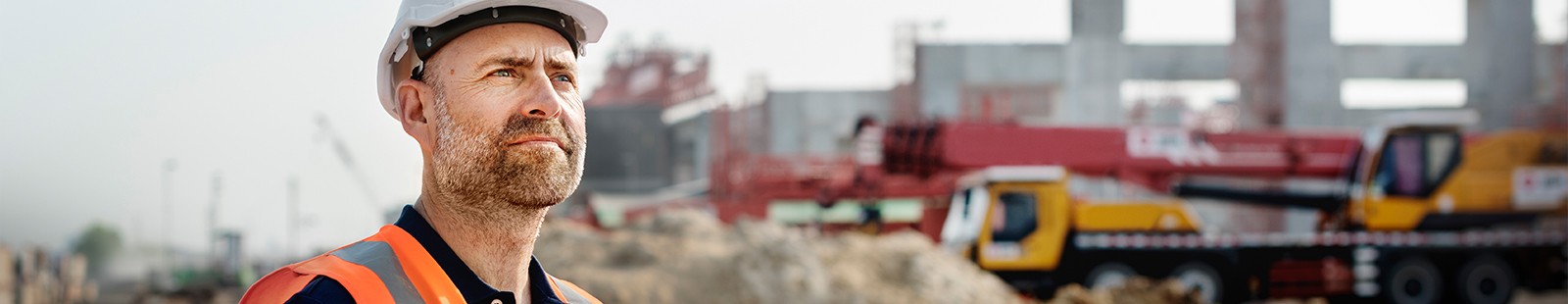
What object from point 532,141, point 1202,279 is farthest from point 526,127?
point 1202,279

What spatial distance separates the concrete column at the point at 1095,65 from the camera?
2917 centimetres

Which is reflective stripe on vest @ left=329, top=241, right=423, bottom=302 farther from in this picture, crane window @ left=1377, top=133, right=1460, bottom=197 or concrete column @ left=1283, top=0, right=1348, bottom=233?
concrete column @ left=1283, top=0, right=1348, bottom=233

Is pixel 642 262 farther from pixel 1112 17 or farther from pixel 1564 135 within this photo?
pixel 1112 17

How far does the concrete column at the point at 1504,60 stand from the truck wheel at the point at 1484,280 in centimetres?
1269

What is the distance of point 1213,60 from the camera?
102 feet

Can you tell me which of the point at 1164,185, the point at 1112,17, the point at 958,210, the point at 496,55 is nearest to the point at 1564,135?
the point at 1164,185

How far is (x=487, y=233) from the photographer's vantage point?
5.19 ft

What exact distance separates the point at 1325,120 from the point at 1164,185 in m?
13.0

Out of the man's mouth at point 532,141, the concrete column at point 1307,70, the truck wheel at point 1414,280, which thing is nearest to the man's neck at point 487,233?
the man's mouth at point 532,141

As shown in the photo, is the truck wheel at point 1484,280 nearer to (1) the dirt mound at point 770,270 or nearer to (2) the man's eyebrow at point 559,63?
(1) the dirt mound at point 770,270

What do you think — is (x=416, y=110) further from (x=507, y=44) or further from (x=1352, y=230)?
(x=1352, y=230)

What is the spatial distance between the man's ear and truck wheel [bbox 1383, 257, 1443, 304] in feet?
49.7

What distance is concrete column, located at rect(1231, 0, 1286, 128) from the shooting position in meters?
25.1

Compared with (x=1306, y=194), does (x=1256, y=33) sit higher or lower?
higher
